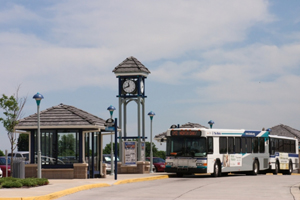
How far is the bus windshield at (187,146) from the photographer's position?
3331cm

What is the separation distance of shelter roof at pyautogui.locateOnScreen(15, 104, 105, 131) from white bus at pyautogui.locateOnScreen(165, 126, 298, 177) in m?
5.08

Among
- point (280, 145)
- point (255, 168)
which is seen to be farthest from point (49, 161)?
point (280, 145)

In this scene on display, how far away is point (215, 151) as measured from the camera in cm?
3406

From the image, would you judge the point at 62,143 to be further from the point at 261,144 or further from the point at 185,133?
the point at 261,144

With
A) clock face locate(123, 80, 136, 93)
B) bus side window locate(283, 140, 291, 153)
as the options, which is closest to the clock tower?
clock face locate(123, 80, 136, 93)

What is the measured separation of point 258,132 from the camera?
39969 mm

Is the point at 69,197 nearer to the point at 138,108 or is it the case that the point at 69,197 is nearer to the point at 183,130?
the point at 183,130

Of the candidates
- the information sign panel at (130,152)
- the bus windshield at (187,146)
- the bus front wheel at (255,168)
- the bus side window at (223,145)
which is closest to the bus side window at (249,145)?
the bus front wheel at (255,168)

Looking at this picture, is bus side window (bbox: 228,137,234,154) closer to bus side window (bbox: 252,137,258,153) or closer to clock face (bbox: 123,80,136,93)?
bus side window (bbox: 252,137,258,153)

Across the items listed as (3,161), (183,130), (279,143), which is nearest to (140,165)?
(183,130)

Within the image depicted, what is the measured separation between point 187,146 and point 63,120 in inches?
305

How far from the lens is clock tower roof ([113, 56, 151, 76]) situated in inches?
1524

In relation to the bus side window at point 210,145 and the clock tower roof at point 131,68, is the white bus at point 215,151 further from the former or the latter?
the clock tower roof at point 131,68

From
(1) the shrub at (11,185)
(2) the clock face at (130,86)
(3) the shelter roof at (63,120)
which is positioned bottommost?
(1) the shrub at (11,185)
